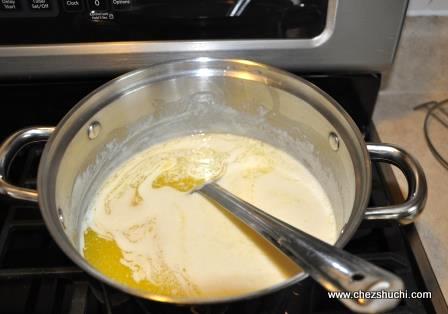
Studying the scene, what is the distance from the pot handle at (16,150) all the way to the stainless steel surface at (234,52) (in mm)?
113

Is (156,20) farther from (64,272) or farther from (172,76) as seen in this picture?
(64,272)

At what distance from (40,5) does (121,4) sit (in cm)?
9

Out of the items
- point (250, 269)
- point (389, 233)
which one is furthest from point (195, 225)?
point (389, 233)

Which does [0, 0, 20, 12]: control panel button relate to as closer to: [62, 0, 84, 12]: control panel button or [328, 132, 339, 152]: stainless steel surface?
[62, 0, 84, 12]: control panel button

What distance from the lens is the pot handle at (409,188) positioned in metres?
0.47

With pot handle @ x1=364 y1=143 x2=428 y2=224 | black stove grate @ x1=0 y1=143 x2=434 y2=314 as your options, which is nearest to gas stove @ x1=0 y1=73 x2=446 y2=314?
black stove grate @ x1=0 y1=143 x2=434 y2=314

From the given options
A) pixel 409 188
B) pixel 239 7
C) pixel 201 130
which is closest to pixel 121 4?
pixel 239 7

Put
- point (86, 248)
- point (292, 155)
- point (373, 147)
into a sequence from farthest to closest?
point (292, 155), point (86, 248), point (373, 147)

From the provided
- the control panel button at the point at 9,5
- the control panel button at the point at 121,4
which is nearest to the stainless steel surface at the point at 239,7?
the control panel button at the point at 121,4

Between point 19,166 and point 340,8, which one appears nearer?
point 340,8

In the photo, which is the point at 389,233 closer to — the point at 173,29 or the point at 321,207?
the point at 321,207

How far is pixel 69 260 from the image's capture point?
574mm

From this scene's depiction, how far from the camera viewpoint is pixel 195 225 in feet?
2.09

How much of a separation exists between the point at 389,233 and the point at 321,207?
10 cm
